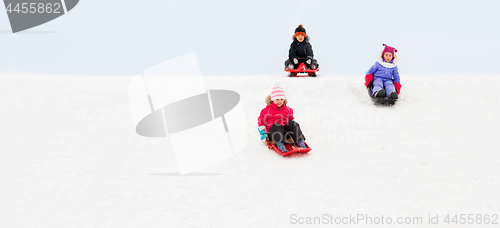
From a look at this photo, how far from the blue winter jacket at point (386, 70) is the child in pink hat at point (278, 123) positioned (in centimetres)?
252

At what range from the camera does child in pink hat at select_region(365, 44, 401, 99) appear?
739 centimetres

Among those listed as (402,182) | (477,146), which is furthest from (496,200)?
(477,146)

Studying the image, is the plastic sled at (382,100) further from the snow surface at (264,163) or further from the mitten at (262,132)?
the mitten at (262,132)

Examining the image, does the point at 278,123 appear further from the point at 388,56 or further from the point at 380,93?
the point at 388,56

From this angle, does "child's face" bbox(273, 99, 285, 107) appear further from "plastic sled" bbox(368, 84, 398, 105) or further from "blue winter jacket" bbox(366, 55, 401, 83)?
"blue winter jacket" bbox(366, 55, 401, 83)

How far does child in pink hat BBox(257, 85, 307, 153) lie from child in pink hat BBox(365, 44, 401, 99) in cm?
231

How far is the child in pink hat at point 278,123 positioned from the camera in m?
5.66

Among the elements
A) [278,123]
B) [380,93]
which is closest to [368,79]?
[380,93]

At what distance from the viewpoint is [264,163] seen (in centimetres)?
541

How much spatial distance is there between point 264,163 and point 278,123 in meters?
0.72

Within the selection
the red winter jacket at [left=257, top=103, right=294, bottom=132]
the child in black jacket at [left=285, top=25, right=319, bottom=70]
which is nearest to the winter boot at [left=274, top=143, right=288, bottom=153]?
the red winter jacket at [left=257, top=103, right=294, bottom=132]

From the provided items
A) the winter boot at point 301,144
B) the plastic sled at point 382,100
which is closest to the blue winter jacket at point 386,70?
the plastic sled at point 382,100

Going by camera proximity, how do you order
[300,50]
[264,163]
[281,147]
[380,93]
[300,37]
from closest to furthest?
[264,163]
[281,147]
[380,93]
[300,37]
[300,50]

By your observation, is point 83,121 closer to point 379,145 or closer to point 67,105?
point 67,105
